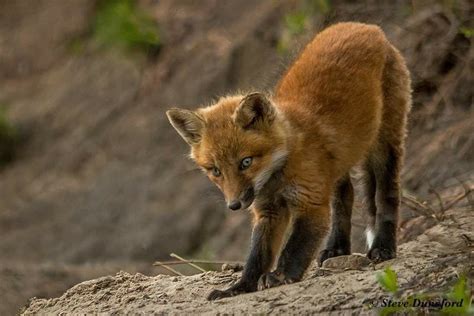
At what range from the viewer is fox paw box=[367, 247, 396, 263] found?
7.60 metres

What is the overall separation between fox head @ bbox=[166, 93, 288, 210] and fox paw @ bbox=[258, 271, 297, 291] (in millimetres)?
489

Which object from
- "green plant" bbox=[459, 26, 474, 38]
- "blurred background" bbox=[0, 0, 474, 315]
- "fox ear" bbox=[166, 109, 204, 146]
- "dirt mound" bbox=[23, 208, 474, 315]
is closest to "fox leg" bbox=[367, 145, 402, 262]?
"dirt mound" bbox=[23, 208, 474, 315]

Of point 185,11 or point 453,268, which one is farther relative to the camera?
point 185,11

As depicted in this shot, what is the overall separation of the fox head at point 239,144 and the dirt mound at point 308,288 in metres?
0.70

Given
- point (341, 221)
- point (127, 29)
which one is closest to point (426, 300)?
point (341, 221)

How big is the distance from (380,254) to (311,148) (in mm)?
958

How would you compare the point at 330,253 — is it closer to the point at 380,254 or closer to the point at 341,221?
the point at 341,221

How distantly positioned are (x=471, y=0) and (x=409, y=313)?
7532mm

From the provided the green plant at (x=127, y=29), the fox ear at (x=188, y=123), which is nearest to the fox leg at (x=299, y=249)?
A: the fox ear at (x=188, y=123)

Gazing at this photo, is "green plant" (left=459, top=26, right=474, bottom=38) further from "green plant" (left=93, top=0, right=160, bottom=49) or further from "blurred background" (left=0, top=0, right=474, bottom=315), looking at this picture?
"green plant" (left=93, top=0, right=160, bottom=49)

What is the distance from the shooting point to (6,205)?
18031 mm

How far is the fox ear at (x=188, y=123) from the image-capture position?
732 cm

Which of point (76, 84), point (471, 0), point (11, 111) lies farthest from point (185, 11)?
point (471, 0)

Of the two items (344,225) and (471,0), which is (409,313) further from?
(471,0)
